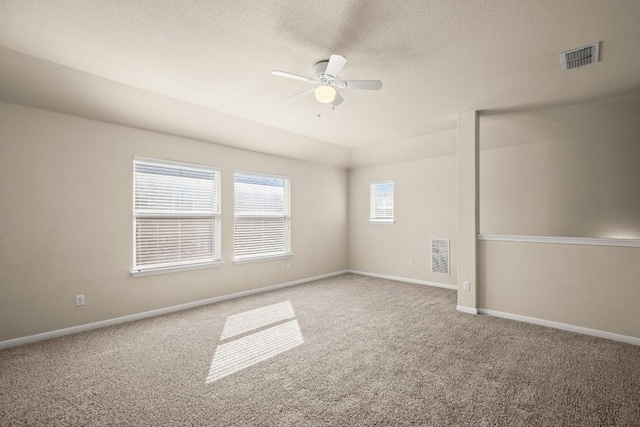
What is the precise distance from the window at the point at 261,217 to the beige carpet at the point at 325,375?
→ 1562mm

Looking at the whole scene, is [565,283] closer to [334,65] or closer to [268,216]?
[334,65]

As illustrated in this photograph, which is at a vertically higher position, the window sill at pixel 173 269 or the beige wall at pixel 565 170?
the beige wall at pixel 565 170

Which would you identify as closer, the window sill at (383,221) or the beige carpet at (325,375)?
the beige carpet at (325,375)

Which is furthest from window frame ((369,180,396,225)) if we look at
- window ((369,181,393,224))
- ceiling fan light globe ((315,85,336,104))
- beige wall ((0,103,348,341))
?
ceiling fan light globe ((315,85,336,104))

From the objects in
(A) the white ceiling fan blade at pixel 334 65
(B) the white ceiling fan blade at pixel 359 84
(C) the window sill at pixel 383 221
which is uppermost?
(A) the white ceiling fan blade at pixel 334 65

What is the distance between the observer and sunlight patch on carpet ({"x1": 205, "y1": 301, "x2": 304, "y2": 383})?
8.86ft

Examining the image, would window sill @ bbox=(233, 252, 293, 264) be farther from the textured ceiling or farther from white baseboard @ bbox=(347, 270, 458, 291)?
the textured ceiling

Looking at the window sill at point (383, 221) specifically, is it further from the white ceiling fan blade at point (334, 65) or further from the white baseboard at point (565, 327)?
the white ceiling fan blade at point (334, 65)

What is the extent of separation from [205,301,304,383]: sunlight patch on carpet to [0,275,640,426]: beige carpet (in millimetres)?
20

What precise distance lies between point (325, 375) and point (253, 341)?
1020 mm

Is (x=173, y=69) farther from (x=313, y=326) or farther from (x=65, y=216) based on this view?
(x=313, y=326)

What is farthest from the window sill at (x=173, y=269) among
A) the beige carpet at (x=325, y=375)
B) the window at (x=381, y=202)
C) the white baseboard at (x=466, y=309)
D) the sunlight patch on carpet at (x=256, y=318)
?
the white baseboard at (x=466, y=309)

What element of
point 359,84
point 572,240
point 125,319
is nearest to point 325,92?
point 359,84

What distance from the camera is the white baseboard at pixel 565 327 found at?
318 centimetres
